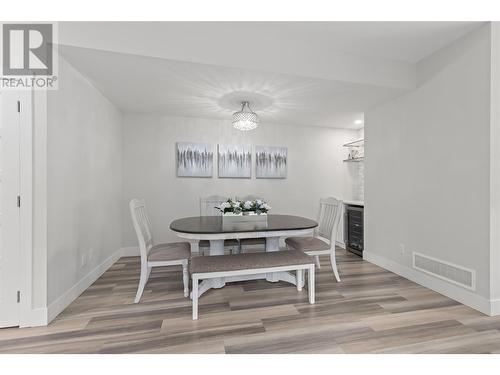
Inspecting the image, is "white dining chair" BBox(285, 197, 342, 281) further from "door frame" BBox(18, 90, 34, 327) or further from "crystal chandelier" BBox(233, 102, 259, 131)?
"door frame" BBox(18, 90, 34, 327)

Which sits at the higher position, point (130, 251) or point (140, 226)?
point (140, 226)

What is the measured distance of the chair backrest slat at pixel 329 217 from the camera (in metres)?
2.71

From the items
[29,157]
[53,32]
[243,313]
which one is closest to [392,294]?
[243,313]

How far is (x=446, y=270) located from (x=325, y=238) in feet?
4.09

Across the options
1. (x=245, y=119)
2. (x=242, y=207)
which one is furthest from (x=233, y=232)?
(x=245, y=119)

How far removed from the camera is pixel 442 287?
2.35 meters

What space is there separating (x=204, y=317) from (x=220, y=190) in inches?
91.8

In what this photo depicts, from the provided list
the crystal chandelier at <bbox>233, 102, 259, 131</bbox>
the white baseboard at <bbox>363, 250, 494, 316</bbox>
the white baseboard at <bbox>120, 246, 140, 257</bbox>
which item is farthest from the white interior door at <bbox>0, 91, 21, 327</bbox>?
the white baseboard at <bbox>363, 250, 494, 316</bbox>

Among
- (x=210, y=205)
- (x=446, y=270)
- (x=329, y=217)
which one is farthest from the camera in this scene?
(x=210, y=205)

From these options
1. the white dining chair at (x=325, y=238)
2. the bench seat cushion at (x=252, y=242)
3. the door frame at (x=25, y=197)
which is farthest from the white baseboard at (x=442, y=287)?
the door frame at (x=25, y=197)

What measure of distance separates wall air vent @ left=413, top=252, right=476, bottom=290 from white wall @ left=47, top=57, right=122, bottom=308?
12.2 feet

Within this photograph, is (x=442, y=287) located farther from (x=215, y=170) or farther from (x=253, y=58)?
(x=215, y=170)

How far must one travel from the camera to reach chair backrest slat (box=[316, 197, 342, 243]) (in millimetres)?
2705
